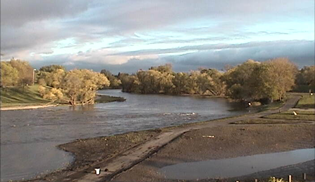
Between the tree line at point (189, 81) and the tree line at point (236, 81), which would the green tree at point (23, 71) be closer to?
the tree line at point (189, 81)

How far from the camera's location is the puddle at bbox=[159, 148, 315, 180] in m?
21.6

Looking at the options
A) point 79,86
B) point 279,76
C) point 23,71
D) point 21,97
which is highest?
point 23,71

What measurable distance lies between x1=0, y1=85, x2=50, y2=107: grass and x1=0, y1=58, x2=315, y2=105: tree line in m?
2.30

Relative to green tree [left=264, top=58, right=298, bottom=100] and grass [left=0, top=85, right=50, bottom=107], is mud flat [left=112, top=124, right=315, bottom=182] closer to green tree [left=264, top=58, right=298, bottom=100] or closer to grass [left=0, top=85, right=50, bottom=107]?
green tree [left=264, top=58, right=298, bottom=100]

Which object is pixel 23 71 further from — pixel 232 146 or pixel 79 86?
pixel 232 146

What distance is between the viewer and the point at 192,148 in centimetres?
2883

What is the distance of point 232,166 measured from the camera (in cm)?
2366

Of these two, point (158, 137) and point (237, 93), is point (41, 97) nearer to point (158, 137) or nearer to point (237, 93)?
point (237, 93)

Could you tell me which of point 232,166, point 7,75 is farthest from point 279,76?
point 7,75

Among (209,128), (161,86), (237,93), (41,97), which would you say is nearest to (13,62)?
(41,97)

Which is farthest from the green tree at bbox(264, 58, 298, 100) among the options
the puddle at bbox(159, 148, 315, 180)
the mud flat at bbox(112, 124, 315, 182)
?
the puddle at bbox(159, 148, 315, 180)

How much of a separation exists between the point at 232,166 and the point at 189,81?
11465 centimetres

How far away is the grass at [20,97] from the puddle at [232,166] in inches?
2803

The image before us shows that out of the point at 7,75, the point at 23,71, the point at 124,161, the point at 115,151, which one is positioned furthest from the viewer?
the point at 23,71
